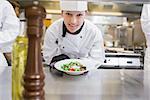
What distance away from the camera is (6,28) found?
60.4 inches

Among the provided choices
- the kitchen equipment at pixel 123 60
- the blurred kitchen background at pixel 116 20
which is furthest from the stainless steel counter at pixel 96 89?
the blurred kitchen background at pixel 116 20

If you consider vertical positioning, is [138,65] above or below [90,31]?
below

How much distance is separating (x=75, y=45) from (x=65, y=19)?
0.23 meters

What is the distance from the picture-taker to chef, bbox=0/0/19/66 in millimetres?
1462

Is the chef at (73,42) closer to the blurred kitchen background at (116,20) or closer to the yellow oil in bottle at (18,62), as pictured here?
the yellow oil in bottle at (18,62)

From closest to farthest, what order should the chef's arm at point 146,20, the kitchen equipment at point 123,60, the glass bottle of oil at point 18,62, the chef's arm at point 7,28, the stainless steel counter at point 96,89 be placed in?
the glass bottle of oil at point 18,62 → the stainless steel counter at point 96,89 → the chef's arm at point 7,28 → the chef's arm at point 146,20 → the kitchen equipment at point 123,60

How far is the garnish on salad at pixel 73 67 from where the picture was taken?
114 cm

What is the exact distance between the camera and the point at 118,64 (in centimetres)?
276

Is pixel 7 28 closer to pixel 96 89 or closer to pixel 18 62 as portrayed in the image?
pixel 96 89

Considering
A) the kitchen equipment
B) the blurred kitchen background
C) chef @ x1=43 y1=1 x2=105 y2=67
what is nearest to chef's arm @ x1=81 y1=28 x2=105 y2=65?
chef @ x1=43 y1=1 x2=105 y2=67

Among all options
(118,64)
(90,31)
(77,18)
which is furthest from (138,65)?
(77,18)

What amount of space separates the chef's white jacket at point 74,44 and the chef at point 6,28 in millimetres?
235

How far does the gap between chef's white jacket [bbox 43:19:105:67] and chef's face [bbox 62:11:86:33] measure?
0.10 metres

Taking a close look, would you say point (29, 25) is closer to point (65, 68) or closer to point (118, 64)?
point (65, 68)
